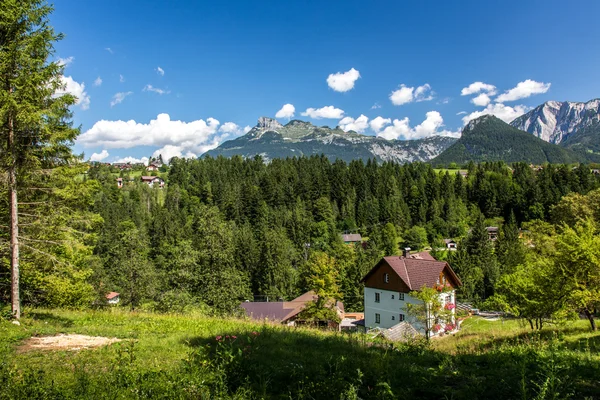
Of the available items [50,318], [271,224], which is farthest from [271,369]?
[271,224]

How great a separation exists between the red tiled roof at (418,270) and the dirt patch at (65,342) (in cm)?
3062

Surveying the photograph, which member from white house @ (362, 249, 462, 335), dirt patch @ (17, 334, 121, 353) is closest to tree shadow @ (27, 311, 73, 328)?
dirt patch @ (17, 334, 121, 353)

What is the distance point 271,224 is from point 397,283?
5906 centimetres

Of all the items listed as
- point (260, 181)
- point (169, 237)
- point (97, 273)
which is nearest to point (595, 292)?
point (97, 273)

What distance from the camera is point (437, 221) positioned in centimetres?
10038

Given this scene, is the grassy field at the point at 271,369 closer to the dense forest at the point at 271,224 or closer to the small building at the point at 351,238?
the dense forest at the point at 271,224

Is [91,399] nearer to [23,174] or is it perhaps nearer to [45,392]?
[45,392]

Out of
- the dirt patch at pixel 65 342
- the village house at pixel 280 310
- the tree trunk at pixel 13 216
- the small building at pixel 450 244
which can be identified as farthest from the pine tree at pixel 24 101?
the small building at pixel 450 244

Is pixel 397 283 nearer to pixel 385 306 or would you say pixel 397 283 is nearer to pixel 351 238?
pixel 385 306

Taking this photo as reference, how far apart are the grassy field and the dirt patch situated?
0.84 feet

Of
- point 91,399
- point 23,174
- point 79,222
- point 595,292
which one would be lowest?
point 595,292

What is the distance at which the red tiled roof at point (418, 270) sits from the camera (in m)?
34.9

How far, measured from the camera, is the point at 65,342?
8570 mm

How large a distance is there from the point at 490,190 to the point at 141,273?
354 ft
